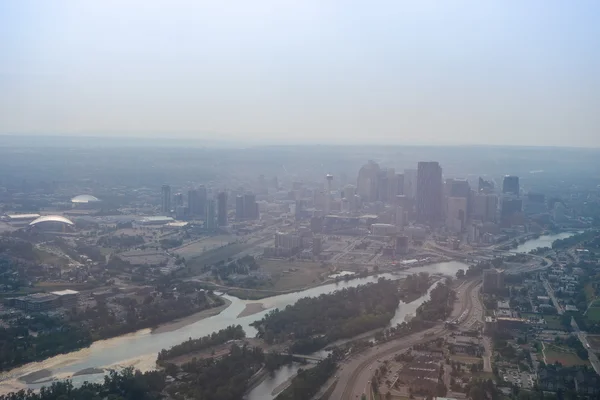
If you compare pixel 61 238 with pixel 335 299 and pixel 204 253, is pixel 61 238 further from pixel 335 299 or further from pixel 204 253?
pixel 335 299

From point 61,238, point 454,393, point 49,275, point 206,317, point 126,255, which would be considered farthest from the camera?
point 61,238

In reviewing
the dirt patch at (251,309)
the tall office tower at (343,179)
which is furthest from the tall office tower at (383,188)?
the dirt patch at (251,309)

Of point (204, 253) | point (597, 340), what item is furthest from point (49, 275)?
point (597, 340)

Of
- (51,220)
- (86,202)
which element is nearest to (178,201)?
(86,202)

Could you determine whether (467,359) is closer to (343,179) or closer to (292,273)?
(292,273)

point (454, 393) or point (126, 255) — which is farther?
point (126, 255)

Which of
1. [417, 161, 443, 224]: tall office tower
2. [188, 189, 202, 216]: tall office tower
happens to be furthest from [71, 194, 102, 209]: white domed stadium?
[417, 161, 443, 224]: tall office tower

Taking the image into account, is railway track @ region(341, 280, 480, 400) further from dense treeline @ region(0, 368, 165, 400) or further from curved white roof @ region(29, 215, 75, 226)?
curved white roof @ region(29, 215, 75, 226)
